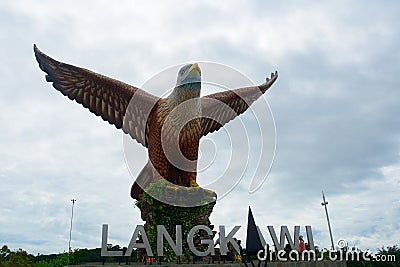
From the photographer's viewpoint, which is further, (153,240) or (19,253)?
(19,253)

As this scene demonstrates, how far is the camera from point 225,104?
46.6 ft

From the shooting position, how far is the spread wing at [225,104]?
544 inches

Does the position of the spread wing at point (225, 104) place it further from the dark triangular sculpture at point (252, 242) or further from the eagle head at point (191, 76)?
the dark triangular sculpture at point (252, 242)

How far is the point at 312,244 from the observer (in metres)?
11.0

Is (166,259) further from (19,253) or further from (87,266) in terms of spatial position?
(19,253)

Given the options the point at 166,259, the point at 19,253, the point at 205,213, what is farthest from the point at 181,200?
the point at 19,253

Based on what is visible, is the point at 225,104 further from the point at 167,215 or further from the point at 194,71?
the point at 167,215

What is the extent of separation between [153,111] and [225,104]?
2.82 metres

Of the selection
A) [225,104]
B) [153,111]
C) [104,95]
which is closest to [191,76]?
[153,111]

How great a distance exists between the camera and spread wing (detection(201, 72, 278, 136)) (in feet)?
45.3

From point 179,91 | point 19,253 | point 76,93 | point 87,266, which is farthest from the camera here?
point 19,253

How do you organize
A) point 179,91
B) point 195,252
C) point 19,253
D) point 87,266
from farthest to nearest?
point 19,253 < point 179,91 < point 195,252 < point 87,266

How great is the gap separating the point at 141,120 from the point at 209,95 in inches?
102

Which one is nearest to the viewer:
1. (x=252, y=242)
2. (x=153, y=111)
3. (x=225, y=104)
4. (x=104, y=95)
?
(x=252, y=242)
